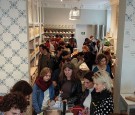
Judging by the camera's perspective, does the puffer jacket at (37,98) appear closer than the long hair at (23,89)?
No

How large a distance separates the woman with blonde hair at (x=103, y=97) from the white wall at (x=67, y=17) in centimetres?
881

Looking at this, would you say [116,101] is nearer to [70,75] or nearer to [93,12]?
[70,75]

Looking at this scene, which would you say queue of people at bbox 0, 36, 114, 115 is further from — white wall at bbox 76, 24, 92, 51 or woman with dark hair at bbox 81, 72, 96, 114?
white wall at bbox 76, 24, 92, 51

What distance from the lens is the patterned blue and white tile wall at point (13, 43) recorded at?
327 centimetres

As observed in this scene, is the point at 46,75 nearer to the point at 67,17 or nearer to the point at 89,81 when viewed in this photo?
the point at 89,81

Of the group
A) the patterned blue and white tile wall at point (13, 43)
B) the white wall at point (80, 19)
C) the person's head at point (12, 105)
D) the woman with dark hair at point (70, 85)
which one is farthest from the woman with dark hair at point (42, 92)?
the white wall at point (80, 19)

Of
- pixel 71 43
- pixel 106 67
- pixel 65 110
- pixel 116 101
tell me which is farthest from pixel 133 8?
pixel 71 43

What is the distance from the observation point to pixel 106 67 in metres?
4.13

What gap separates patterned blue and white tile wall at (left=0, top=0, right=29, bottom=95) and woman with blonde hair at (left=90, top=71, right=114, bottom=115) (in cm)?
152

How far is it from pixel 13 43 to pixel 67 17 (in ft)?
26.0

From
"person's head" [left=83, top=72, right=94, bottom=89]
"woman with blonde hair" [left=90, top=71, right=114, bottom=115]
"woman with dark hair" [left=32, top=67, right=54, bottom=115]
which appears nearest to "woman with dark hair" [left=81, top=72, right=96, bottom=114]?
"person's head" [left=83, top=72, right=94, bottom=89]

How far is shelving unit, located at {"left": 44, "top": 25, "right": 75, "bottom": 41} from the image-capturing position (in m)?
10.7

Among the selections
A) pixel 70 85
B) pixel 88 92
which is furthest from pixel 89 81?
pixel 70 85

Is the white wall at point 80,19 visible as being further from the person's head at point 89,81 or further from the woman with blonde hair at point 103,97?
the woman with blonde hair at point 103,97
